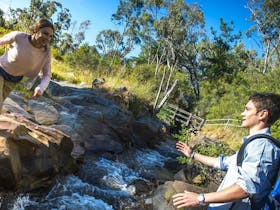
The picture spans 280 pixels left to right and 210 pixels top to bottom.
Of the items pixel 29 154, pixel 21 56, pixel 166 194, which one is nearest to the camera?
pixel 21 56

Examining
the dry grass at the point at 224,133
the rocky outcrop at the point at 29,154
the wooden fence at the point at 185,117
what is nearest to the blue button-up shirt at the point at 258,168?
the rocky outcrop at the point at 29,154

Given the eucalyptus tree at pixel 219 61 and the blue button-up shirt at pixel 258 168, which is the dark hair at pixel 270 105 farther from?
the eucalyptus tree at pixel 219 61

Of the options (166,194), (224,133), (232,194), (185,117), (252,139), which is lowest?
(166,194)

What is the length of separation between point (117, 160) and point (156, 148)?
3.85 meters

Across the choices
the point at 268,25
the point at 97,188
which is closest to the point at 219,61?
the point at 268,25

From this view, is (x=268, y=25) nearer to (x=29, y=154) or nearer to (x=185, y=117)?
(x=185, y=117)

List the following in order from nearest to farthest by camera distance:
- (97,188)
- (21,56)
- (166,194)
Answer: (21,56)
(166,194)
(97,188)

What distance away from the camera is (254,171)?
5.27 ft

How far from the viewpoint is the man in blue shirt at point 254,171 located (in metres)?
1.60

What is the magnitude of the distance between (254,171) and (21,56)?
2460 mm

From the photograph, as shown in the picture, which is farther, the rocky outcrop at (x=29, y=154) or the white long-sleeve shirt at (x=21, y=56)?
the rocky outcrop at (x=29, y=154)

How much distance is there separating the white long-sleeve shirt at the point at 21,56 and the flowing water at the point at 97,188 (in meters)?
1.61

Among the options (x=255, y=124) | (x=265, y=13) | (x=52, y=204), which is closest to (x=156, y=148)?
(x=52, y=204)

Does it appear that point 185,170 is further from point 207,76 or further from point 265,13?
point 207,76
